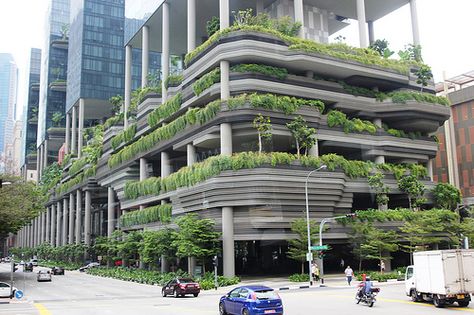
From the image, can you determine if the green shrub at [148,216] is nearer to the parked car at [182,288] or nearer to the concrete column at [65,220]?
the parked car at [182,288]

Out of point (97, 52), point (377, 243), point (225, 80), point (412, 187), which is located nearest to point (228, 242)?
point (377, 243)

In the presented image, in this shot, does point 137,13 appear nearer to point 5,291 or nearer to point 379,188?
point 379,188

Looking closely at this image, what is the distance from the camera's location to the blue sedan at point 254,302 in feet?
70.2

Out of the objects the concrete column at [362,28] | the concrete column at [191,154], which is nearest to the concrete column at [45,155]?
the concrete column at [191,154]

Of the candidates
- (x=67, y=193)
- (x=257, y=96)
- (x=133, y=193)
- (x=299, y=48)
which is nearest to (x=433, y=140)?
(x=299, y=48)

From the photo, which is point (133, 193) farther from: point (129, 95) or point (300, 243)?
point (300, 243)

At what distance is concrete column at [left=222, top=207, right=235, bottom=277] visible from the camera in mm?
49250

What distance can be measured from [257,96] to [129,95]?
1584 inches

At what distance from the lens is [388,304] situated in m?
27.2

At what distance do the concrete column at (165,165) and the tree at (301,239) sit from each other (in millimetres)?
22336

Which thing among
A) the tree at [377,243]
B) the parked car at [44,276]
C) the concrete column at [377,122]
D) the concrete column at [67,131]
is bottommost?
the parked car at [44,276]

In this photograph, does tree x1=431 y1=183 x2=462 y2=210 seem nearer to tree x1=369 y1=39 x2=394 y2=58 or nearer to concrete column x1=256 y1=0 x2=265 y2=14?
tree x1=369 y1=39 x2=394 y2=58

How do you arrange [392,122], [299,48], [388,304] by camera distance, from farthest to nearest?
[392,122] → [299,48] → [388,304]

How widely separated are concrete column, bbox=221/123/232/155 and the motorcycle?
26.8 meters
